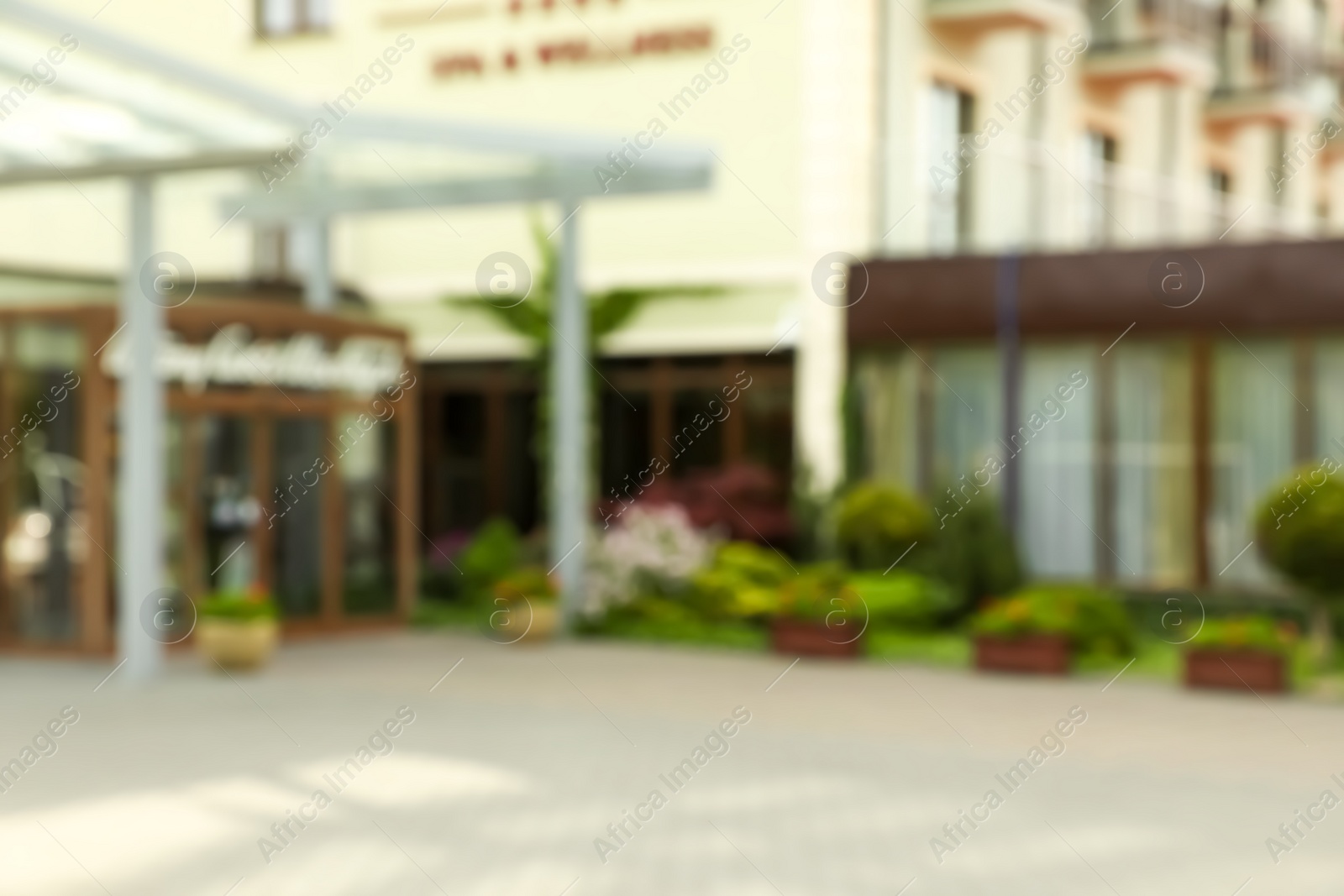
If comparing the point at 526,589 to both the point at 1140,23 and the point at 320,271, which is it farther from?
the point at 1140,23

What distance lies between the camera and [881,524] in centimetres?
1816

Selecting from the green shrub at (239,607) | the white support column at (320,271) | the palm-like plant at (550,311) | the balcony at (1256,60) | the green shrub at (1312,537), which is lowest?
the green shrub at (239,607)

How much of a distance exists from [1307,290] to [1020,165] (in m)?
3.58

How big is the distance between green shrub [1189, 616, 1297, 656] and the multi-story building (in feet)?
13.7

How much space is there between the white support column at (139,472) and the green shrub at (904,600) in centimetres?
673

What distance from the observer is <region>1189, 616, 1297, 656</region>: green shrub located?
46.2 ft

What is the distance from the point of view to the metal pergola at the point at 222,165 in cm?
1214

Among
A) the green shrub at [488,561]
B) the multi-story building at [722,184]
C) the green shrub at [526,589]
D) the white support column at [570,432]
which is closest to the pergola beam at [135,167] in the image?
the multi-story building at [722,184]

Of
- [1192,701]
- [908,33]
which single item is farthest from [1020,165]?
[1192,701]

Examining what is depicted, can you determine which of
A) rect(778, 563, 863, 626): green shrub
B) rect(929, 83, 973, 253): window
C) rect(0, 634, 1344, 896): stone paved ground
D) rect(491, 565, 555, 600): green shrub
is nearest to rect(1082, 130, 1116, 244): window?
rect(929, 83, 973, 253): window

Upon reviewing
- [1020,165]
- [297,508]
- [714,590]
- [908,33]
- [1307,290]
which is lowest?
[714,590]

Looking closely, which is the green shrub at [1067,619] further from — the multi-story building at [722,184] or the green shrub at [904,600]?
the multi-story building at [722,184]

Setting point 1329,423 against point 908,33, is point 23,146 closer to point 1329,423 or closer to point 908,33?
point 908,33

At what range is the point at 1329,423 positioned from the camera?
57.1 feet
